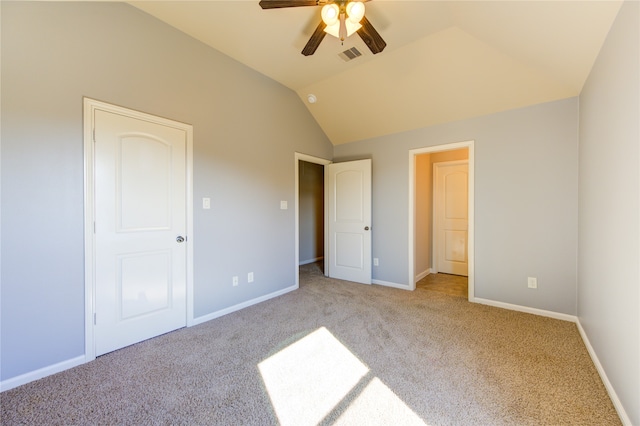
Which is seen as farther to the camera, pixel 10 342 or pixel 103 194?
pixel 103 194

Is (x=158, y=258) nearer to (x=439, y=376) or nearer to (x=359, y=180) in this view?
(x=439, y=376)

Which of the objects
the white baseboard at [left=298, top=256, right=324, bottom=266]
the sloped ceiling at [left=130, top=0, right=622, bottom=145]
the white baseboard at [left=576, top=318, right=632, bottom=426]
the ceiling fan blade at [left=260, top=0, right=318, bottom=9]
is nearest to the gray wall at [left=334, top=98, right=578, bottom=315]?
the sloped ceiling at [left=130, top=0, right=622, bottom=145]

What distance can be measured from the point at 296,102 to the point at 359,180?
4.98 ft

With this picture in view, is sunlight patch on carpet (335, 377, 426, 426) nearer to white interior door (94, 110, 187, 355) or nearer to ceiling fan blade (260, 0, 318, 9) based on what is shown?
white interior door (94, 110, 187, 355)

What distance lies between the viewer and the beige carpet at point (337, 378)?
146 centimetres

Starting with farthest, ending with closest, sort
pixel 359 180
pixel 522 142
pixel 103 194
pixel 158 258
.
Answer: pixel 359 180, pixel 522 142, pixel 158 258, pixel 103 194

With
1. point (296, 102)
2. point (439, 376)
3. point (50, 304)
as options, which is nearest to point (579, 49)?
point (439, 376)

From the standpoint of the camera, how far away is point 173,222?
252 cm

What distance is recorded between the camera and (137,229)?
228cm

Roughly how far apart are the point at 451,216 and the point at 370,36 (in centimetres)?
361

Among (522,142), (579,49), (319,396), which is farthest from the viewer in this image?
(522,142)

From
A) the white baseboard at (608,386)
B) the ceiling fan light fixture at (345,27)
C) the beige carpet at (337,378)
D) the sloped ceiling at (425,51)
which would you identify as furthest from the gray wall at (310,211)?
the white baseboard at (608,386)

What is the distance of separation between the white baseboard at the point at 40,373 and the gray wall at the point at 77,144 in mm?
36

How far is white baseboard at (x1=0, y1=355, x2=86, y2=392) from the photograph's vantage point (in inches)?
66.1
